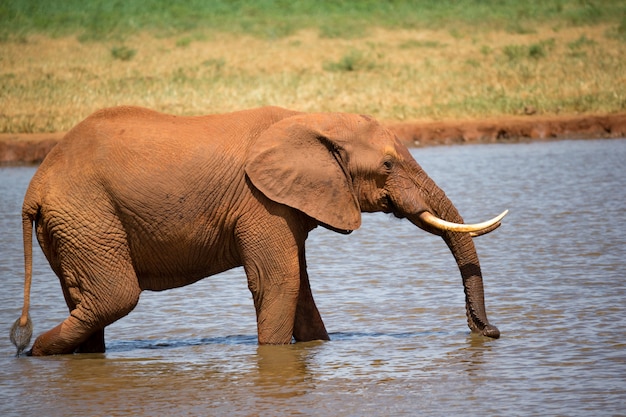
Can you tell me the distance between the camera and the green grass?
1337 inches

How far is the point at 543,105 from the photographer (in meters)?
20.8

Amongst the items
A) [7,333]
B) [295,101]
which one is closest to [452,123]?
[295,101]

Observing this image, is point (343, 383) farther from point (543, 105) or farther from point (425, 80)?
point (425, 80)

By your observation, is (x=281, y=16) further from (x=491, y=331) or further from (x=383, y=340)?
(x=491, y=331)

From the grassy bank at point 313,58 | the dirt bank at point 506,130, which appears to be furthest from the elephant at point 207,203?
the grassy bank at point 313,58

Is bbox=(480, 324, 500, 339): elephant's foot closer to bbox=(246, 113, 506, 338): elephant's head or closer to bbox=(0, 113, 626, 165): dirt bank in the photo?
bbox=(246, 113, 506, 338): elephant's head

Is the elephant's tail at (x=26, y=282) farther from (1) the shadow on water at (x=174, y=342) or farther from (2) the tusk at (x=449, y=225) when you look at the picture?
(2) the tusk at (x=449, y=225)

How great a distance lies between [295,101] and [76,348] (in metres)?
14.0

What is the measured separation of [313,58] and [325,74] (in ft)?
7.88

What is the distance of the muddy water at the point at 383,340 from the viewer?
22.7 feet

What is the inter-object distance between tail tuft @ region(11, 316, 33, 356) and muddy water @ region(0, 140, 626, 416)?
0.12 metres

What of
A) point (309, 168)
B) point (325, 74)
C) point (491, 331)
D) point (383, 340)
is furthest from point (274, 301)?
point (325, 74)

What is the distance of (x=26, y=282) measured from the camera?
7.89 m

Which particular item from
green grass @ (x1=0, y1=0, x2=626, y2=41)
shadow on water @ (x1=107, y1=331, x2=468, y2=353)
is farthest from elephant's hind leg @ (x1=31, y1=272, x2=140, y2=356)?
green grass @ (x1=0, y1=0, x2=626, y2=41)
